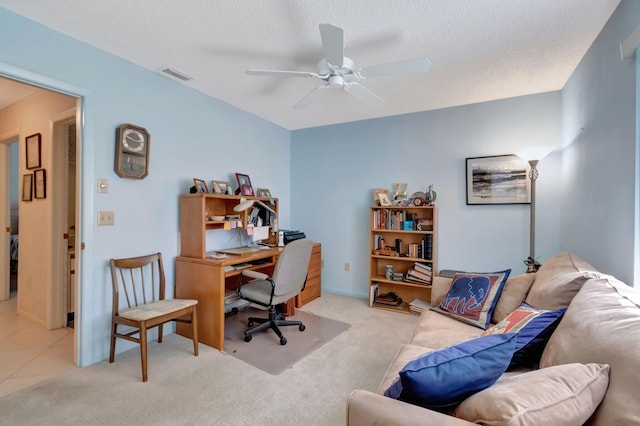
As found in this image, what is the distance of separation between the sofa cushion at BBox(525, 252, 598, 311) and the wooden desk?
2212 mm

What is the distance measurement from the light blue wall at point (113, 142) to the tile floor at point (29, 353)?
281mm

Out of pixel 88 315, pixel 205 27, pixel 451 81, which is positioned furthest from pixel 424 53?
pixel 88 315

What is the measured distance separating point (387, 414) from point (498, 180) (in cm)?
310

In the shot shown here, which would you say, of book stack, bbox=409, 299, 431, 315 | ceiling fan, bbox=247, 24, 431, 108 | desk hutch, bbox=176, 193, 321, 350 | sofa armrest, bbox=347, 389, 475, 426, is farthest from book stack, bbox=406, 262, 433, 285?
sofa armrest, bbox=347, 389, 475, 426

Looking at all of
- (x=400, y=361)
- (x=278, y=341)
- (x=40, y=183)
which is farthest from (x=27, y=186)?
(x=400, y=361)

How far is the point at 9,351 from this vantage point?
238 centimetres

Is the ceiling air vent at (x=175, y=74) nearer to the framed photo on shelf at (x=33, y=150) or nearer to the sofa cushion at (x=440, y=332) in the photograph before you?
the framed photo on shelf at (x=33, y=150)

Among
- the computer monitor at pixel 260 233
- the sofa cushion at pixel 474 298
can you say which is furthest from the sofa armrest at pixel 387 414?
the computer monitor at pixel 260 233

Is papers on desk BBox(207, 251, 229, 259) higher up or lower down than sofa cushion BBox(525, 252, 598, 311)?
lower down

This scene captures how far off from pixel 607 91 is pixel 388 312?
2.70m

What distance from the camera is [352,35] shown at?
6.59 feet

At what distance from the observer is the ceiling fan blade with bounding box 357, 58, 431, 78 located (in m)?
1.87

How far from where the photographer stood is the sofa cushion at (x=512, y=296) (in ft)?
6.30

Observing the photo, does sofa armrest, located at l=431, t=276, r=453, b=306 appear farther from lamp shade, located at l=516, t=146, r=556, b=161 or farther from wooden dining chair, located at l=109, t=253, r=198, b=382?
wooden dining chair, located at l=109, t=253, r=198, b=382
